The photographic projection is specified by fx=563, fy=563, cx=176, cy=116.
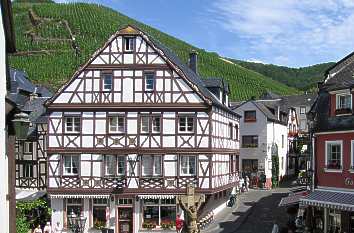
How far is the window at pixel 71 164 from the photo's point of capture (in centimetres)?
3931

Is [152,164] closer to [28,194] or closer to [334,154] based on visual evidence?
[28,194]

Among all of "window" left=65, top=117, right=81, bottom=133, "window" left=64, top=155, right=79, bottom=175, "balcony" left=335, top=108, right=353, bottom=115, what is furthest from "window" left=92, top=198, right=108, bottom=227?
"balcony" left=335, top=108, right=353, bottom=115

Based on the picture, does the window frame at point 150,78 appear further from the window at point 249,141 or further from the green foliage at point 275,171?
the green foliage at point 275,171

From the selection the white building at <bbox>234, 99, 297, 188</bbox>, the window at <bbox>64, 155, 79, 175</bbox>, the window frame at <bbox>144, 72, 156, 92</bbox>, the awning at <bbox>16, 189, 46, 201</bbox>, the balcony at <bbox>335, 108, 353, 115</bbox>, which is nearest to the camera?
the balcony at <bbox>335, 108, 353, 115</bbox>

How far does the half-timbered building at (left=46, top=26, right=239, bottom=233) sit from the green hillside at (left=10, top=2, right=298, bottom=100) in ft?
168

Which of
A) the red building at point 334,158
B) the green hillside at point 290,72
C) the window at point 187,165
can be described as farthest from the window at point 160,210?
the green hillside at point 290,72

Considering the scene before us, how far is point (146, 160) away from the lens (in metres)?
38.7

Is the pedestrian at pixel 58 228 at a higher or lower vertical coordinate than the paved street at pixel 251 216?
lower

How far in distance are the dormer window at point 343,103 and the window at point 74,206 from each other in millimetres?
19313

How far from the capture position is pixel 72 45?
120 meters

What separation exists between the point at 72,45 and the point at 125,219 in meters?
86.3

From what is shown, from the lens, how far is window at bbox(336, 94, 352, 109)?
28.6m

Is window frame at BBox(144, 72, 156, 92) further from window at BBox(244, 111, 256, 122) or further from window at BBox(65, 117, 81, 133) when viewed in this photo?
window at BBox(244, 111, 256, 122)

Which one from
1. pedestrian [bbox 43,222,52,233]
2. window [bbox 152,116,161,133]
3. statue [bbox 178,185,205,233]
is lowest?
pedestrian [bbox 43,222,52,233]
